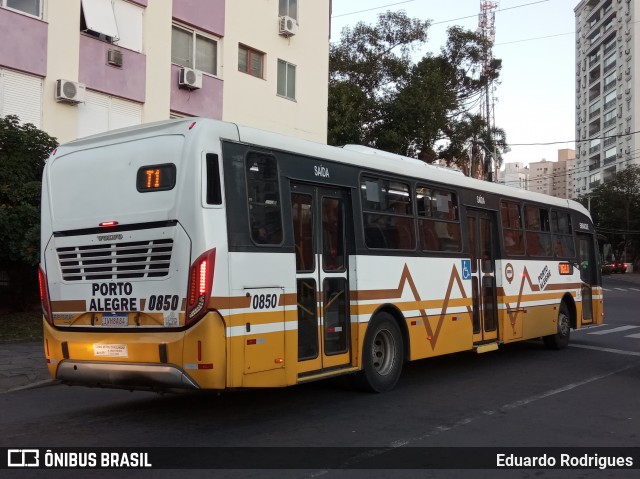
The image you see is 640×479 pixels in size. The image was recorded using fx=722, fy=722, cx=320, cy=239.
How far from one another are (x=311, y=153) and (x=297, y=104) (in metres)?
17.1

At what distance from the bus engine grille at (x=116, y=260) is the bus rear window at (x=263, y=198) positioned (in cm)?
A: 92

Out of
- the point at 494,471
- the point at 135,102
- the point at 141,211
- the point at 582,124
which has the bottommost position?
the point at 494,471

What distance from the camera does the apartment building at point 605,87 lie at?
8800 centimetres

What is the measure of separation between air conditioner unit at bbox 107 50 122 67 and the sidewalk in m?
8.29

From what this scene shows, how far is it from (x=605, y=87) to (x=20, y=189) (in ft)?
320

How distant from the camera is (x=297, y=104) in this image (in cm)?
2495

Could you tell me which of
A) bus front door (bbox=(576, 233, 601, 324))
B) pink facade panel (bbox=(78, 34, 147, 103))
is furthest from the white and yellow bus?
pink facade panel (bbox=(78, 34, 147, 103))

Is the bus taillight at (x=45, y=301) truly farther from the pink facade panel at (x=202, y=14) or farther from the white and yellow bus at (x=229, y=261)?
the pink facade panel at (x=202, y=14)

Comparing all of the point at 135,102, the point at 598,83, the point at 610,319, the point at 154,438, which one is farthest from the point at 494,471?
the point at 598,83

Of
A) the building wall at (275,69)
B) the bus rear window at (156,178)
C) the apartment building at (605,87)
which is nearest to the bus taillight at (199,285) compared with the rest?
the bus rear window at (156,178)

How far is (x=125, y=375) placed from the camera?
6.91m

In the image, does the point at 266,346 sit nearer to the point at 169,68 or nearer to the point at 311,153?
the point at 311,153

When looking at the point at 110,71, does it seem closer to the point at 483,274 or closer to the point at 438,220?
the point at 438,220

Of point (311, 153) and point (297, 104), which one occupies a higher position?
point (297, 104)
